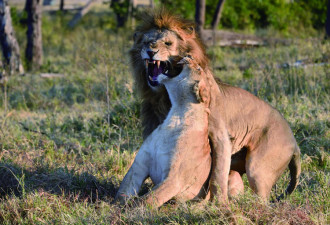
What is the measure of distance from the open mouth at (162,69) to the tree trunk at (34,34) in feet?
29.0

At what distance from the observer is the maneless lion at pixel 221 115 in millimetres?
3502

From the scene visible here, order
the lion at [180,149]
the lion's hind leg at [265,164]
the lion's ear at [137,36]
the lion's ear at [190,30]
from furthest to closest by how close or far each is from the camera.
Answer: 1. the lion's ear at [137,36]
2. the lion's ear at [190,30]
3. the lion's hind leg at [265,164]
4. the lion at [180,149]

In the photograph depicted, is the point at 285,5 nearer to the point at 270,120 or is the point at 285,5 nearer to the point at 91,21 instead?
the point at 91,21

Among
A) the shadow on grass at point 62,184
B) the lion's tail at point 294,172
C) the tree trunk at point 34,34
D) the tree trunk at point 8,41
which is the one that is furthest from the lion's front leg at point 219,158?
the tree trunk at point 34,34

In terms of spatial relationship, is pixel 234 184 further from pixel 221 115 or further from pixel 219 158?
pixel 221 115

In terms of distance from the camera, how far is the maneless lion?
3.50m

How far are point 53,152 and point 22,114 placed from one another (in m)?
2.66

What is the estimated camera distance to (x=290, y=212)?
3.13 metres

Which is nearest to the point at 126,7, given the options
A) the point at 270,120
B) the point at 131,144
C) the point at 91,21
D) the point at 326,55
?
the point at 91,21

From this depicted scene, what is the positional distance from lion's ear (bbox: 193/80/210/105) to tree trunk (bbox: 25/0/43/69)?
362 inches

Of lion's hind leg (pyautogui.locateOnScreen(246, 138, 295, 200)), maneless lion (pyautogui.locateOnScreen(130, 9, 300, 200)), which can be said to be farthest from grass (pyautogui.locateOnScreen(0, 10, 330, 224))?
maneless lion (pyautogui.locateOnScreen(130, 9, 300, 200))

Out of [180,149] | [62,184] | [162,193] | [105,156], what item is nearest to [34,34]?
[105,156]

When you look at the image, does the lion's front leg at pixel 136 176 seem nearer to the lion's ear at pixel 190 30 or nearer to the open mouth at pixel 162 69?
the open mouth at pixel 162 69

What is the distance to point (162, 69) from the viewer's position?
12.0 feet
